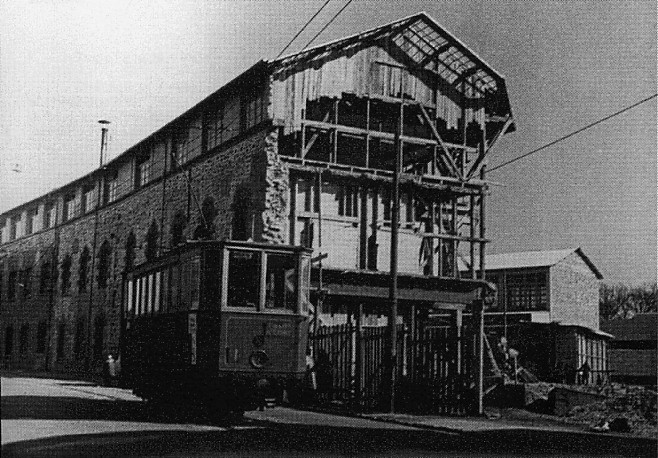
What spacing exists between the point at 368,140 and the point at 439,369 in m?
9.46

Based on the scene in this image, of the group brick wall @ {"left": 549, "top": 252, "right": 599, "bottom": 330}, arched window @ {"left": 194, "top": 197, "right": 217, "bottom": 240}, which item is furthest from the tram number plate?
brick wall @ {"left": 549, "top": 252, "right": 599, "bottom": 330}

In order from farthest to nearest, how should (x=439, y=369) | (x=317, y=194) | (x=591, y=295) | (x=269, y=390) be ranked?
(x=591, y=295) < (x=317, y=194) < (x=439, y=369) < (x=269, y=390)

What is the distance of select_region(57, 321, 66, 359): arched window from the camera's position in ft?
138

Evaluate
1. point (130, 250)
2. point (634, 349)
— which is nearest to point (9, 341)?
point (130, 250)

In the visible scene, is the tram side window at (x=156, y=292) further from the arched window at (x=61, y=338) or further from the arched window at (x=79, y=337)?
the arched window at (x=61, y=338)

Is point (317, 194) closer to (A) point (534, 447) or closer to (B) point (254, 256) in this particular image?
(B) point (254, 256)

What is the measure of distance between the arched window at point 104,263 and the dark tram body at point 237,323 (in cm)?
2477

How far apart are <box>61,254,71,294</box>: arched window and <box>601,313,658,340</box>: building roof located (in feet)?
87.3

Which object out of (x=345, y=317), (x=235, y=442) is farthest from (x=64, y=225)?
(x=235, y=442)

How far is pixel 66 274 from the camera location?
1704 inches

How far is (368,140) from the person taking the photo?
25.2 metres

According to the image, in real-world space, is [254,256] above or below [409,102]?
below

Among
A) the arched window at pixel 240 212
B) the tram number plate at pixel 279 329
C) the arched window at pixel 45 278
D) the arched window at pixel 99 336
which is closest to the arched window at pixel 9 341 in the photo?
the arched window at pixel 45 278

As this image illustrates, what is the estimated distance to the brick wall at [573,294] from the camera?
4738 centimetres
